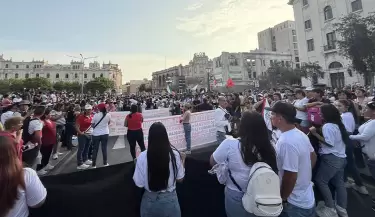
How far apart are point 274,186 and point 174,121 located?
6889 millimetres

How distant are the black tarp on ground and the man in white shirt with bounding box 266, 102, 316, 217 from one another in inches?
59.3

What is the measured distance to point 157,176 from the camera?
2.39 meters

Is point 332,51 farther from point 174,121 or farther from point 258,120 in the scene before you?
point 258,120

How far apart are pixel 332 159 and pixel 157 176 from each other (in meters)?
3.03

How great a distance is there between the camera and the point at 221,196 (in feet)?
12.5

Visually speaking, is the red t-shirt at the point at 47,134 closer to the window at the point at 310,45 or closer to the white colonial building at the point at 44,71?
the window at the point at 310,45

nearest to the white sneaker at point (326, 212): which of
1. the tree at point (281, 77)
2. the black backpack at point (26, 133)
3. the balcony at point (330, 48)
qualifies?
the black backpack at point (26, 133)

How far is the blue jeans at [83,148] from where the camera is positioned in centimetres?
693

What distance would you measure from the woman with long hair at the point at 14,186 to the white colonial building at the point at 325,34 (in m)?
38.2

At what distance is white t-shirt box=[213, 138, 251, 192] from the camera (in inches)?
89.7

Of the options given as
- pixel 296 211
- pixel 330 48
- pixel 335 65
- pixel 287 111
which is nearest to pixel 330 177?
pixel 296 211

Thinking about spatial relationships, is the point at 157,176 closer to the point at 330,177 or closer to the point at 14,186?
the point at 14,186

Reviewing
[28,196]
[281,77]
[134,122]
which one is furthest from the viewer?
[281,77]

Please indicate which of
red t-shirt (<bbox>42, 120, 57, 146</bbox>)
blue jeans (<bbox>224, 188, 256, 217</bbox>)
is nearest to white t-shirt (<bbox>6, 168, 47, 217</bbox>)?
blue jeans (<bbox>224, 188, 256, 217</bbox>)
